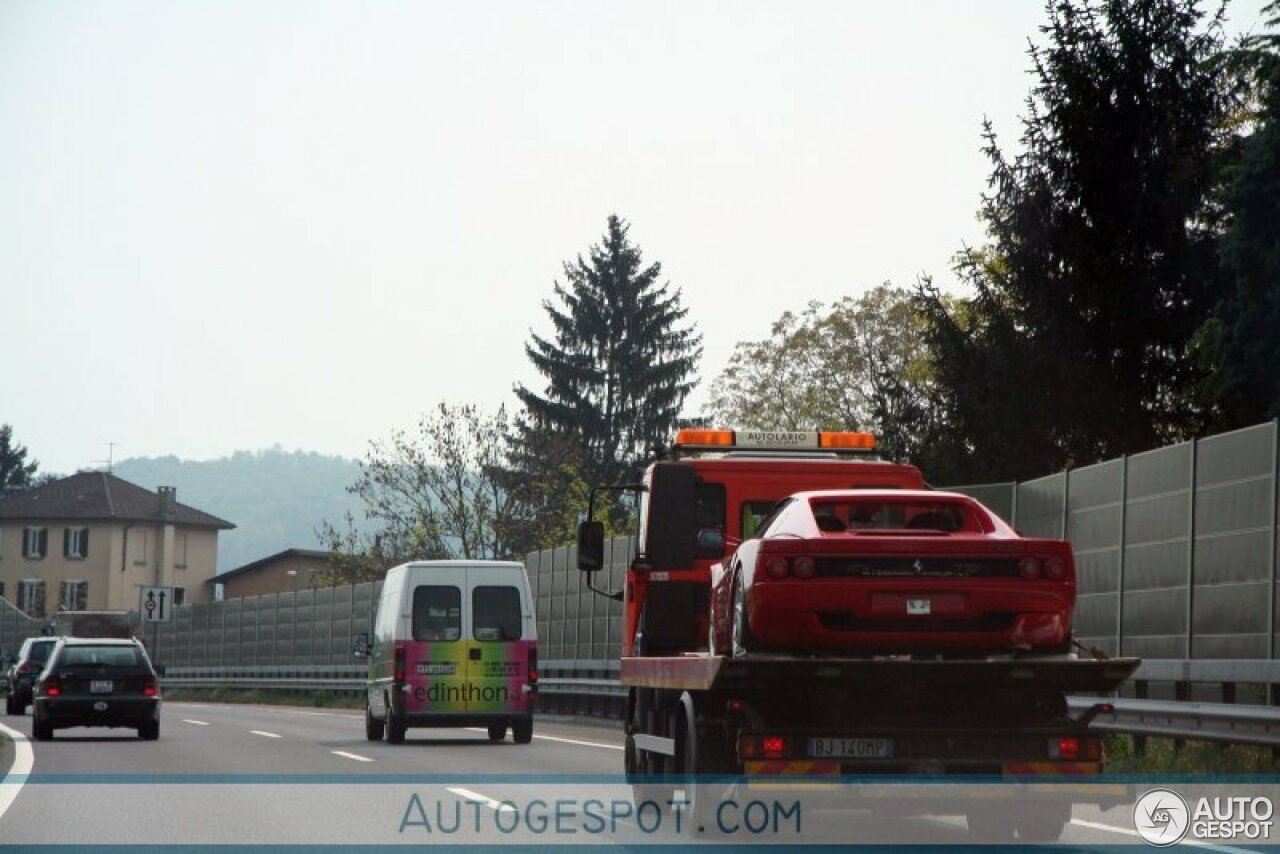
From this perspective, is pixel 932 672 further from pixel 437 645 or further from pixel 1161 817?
pixel 437 645

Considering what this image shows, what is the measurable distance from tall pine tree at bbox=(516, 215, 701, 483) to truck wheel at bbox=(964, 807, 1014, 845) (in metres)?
69.4

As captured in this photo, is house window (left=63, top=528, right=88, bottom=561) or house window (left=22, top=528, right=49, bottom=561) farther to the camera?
house window (left=63, top=528, right=88, bottom=561)

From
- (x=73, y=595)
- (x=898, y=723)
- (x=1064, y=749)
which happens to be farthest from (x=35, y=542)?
(x=1064, y=749)

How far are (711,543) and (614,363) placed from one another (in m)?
69.6

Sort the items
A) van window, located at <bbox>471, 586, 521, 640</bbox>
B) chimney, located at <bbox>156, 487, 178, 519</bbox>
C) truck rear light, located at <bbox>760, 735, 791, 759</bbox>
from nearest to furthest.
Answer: truck rear light, located at <bbox>760, 735, 791, 759</bbox> < van window, located at <bbox>471, 586, 521, 640</bbox> < chimney, located at <bbox>156, 487, 178, 519</bbox>

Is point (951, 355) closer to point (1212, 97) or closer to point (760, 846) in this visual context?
point (1212, 97)

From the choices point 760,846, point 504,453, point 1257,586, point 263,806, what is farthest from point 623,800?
point 504,453

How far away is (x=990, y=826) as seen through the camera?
1324 cm

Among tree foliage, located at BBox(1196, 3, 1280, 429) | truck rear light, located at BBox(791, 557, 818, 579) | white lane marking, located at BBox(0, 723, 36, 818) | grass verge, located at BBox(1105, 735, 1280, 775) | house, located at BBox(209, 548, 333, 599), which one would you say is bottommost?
white lane marking, located at BBox(0, 723, 36, 818)

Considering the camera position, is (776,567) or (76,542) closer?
(776,567)

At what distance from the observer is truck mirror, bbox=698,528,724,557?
15383 mm

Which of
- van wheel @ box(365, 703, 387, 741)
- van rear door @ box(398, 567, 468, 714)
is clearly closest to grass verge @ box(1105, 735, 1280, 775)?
van rear door @ box(398, 567, 468, 714)

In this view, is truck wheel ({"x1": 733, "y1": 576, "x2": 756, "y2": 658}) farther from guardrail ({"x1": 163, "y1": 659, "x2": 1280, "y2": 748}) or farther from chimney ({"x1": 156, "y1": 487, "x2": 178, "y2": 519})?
chimney ({"x1": 156, "y1": 487, "x2": 178, "y2": 519})

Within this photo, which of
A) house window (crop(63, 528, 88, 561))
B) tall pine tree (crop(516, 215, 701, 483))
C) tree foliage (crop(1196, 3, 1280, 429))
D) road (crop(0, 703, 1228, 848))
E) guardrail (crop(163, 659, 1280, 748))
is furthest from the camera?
house window (crop(63, 528, 88, 561))
